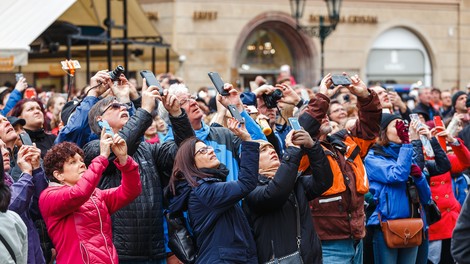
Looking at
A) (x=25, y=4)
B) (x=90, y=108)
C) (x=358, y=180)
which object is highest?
(x=25, y=4)

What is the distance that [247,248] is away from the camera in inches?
270

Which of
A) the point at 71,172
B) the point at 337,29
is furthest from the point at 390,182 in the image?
the point at 337,29

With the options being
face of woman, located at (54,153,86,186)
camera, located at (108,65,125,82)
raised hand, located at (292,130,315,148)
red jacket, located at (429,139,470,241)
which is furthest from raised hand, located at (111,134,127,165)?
red jacket, located at (429,139,470,241)

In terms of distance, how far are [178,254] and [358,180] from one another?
2.03 meters

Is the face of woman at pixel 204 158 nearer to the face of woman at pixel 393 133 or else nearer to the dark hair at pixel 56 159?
the dark hair at pixel 56 159

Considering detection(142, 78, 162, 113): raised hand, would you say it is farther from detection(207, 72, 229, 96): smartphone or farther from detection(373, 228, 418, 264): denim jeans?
detection(373, 228, 418, 264): denim jeans

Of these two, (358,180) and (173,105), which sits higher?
(173,105)

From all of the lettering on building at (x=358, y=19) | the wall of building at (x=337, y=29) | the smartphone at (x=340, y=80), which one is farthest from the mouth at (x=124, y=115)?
the lettering on building at (x=358, y=19)

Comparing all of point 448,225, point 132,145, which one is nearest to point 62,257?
point 132,145

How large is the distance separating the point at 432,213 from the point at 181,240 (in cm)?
355

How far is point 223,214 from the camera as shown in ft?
22.5

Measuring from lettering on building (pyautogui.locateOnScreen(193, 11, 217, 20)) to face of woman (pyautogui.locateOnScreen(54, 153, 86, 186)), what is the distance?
68.7 feet

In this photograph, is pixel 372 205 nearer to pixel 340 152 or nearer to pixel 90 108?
pixel 340 152

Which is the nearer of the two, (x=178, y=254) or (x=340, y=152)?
(x=178, y=254)
